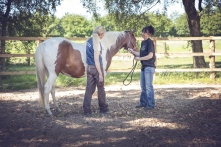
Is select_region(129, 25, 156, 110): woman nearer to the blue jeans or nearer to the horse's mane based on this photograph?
the blue jeans

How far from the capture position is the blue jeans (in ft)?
13.2

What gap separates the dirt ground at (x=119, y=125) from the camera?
257cm

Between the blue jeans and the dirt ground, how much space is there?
0.22 metres

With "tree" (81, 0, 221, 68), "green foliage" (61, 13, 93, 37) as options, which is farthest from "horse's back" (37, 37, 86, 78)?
"green foliage" (61, 13, 93, 37)

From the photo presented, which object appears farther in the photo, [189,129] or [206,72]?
[206,72]

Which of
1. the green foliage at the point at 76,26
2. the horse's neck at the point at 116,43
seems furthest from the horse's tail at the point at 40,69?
the green foliage at the point at 76,26

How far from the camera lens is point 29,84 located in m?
7.12

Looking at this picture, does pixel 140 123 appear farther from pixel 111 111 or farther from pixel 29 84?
pixel 29 84

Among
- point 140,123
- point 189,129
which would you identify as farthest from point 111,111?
point 189,129

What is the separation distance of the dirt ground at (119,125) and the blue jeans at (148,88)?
8.6 inches

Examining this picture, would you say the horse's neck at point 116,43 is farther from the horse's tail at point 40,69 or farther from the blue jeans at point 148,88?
the horse's tail at point 40,69

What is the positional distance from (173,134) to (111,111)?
61.7 inches

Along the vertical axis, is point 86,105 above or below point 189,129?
above

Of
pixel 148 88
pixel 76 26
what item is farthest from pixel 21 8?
pixel 76 26
